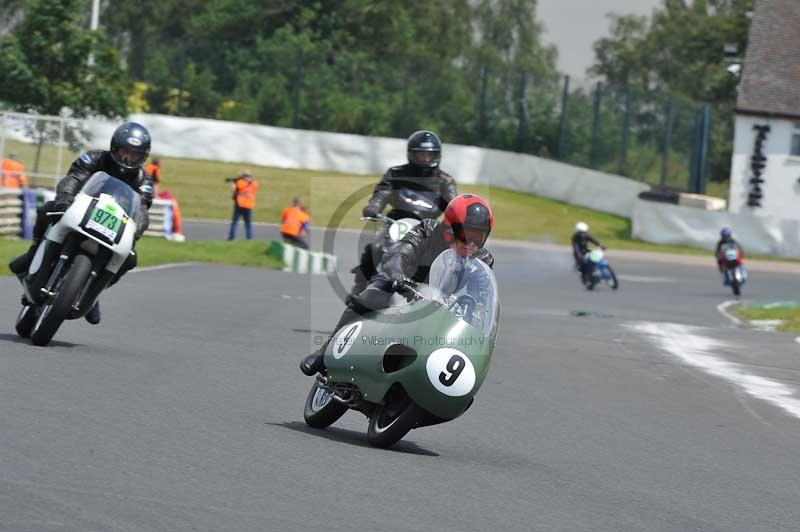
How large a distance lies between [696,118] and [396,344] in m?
42.2

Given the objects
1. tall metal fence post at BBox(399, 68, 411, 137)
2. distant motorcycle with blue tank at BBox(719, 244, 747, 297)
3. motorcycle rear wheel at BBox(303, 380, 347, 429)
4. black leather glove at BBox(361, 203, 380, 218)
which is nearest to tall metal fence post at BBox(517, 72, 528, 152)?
tall metal fence post at BBox(399, 68, 411, 137)

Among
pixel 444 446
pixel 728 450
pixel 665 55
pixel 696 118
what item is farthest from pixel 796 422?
pixel 665 55

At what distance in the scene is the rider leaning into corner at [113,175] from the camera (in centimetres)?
1033

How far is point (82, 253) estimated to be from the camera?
10.1m

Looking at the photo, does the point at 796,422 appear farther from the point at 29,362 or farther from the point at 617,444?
the point at 29,362

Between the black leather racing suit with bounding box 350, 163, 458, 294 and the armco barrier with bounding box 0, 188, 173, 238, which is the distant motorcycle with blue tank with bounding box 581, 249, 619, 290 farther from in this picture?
the black leather racing suit with bounding box 350, 163, 458, 294

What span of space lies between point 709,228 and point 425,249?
3475 centimetres

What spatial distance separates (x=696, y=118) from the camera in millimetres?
48062

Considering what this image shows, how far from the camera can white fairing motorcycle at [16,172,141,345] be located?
393 inches

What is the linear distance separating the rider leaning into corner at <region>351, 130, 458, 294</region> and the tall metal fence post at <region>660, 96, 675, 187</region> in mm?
36257

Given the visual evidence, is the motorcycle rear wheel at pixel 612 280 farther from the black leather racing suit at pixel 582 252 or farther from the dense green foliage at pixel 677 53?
the dense green foliage at pixel 677 53

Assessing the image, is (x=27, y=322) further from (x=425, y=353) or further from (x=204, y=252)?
(x=204, y=252)

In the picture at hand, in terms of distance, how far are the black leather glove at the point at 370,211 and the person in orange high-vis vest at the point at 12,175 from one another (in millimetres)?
17387

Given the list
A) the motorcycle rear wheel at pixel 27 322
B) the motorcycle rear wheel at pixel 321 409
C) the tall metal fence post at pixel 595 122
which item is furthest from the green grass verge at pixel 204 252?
the tall metal fence post at pixel 595 122
